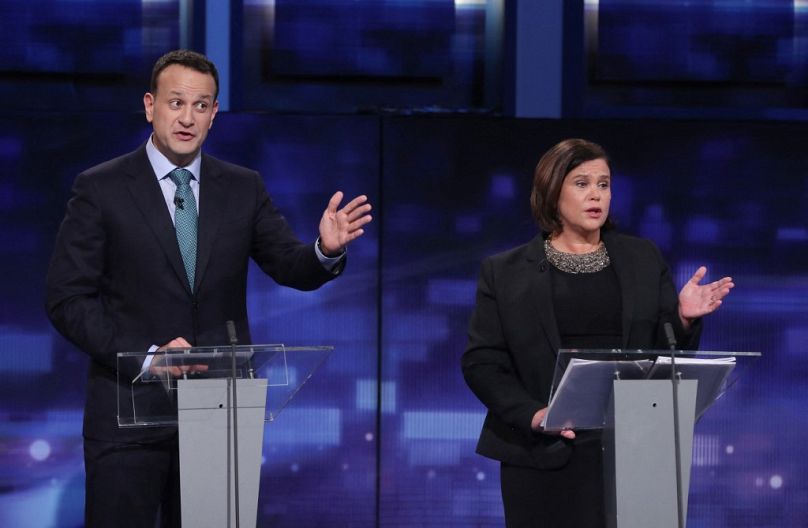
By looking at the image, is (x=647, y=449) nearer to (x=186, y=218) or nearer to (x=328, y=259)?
(x=328, y=259)

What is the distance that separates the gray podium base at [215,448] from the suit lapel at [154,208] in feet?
1.39

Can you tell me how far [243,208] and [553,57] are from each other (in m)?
2.08

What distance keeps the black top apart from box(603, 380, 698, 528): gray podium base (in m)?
0.45

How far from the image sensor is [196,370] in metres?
2.39

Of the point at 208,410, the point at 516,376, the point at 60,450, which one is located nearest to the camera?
the point at 208,410

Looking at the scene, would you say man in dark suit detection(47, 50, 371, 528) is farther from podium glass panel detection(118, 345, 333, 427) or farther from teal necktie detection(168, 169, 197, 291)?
podium glass panel detection(118, 345, 333, 427)

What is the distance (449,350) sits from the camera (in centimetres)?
448

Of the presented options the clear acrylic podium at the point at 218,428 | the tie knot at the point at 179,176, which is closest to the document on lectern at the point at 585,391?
the clear acrylic podium at the point at 218,428

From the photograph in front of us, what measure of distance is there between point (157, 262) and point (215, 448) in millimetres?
556

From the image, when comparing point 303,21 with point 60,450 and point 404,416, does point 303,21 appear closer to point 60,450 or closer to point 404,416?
point 404,416

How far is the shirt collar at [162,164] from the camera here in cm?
285

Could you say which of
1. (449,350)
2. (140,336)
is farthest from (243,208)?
(449,350)

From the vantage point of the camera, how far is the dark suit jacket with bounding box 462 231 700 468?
9.35ft

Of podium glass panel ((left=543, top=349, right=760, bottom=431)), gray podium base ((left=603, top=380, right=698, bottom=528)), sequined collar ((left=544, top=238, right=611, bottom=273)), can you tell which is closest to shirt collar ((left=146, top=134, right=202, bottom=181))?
sequined collar ((left=544, top=238, right=611, bottom=273))
